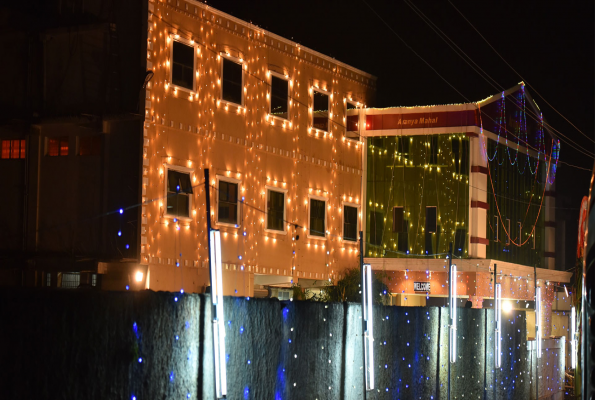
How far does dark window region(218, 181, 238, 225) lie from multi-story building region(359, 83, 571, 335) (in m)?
6.33

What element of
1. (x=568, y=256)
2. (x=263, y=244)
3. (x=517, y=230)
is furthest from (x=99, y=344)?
(x=568, y=256)

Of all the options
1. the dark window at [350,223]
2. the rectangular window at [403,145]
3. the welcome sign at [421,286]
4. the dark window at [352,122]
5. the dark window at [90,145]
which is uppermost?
the dark window at [352,122]

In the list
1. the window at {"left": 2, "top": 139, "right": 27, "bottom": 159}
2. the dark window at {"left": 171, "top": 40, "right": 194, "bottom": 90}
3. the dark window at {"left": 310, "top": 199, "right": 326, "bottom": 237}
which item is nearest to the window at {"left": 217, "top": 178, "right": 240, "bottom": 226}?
the dark window at {"left": 171, "top": 40, "right": 194, "bottom": 90}

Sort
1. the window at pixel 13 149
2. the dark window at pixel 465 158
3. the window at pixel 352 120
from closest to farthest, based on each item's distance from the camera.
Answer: the window at pixel 13 149
the dark window at pixel 465 158
the window at pixel 352 120

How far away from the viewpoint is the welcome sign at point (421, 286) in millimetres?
28058

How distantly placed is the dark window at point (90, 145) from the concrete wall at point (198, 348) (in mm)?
9151

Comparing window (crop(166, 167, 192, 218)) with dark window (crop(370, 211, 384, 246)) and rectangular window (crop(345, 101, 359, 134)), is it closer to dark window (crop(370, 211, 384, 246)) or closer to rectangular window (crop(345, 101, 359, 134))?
rectangular window (crop(345, 101, 359, 134))

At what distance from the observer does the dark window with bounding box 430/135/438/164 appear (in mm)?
27953

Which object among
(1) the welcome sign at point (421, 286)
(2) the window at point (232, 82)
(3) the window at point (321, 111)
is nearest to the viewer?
(2) the window at point (232, 82)

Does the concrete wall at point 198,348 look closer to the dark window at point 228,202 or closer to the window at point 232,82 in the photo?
the dark window at point 228,202

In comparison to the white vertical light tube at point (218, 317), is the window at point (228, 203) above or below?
above

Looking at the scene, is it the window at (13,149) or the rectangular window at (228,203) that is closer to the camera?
the window at (13,149)

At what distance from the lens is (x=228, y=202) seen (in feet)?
74.2

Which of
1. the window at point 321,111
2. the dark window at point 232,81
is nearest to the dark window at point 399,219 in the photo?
the window at point 321,111
